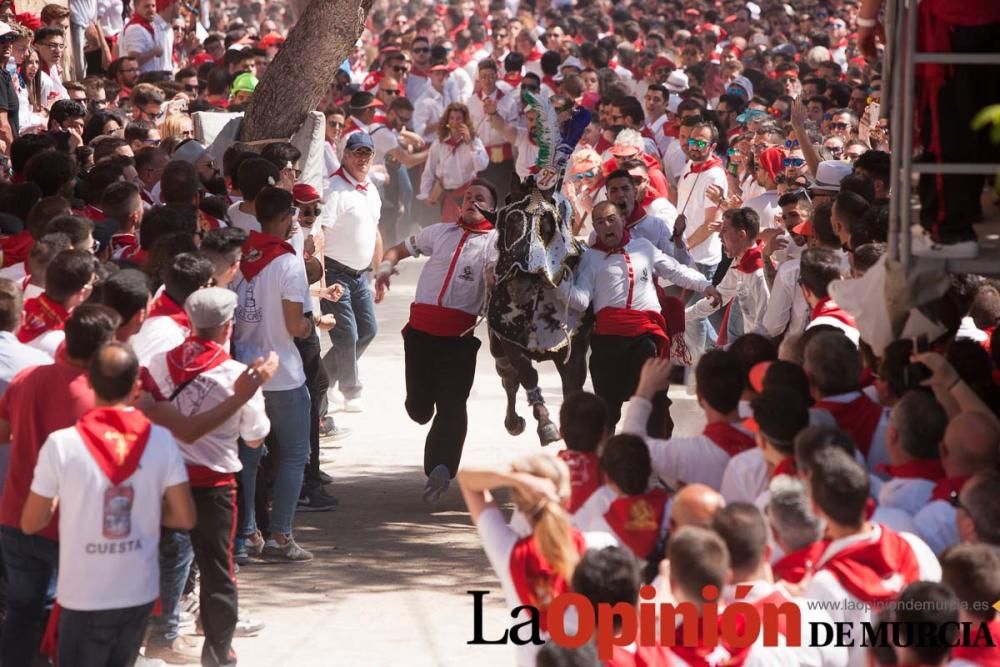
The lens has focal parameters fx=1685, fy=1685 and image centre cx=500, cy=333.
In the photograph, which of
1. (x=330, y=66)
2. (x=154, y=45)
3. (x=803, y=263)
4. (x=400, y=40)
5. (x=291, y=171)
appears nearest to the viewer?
(x=803, y=263)

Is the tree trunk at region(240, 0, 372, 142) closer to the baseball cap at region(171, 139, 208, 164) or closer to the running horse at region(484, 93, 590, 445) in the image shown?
the baseball cap at region(171, 139, 208, 164)

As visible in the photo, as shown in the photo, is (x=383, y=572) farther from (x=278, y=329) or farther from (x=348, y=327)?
(x=348, y=327)

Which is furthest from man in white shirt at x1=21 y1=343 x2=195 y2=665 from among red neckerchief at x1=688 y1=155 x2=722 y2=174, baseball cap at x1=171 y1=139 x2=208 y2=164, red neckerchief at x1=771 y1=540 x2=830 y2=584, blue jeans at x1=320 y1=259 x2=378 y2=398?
red neckerchief at x1=688 y1=155 x2=722 y2=174

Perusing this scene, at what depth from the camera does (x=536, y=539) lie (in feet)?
16.9

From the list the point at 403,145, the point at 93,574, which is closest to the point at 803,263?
the point at 93,574

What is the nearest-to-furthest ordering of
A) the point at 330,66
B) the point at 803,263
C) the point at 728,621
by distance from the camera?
the point at 728,621 < the point at 803,263 < the point at 330,66

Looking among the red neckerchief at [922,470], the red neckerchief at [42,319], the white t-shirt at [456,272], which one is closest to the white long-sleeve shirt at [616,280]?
the white t-shirt at [456,272]

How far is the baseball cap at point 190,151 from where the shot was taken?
10.5 metres

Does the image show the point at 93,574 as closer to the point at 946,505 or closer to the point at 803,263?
the point at 946,505

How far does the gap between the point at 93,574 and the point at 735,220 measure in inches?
213

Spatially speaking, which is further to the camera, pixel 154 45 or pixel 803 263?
pixel 154 45

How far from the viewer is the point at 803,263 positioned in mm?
8031

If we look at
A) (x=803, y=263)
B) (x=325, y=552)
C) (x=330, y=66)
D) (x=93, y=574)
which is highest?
(x=330, y=66)

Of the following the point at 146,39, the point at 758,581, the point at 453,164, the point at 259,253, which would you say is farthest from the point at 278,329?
the point at 146,39
